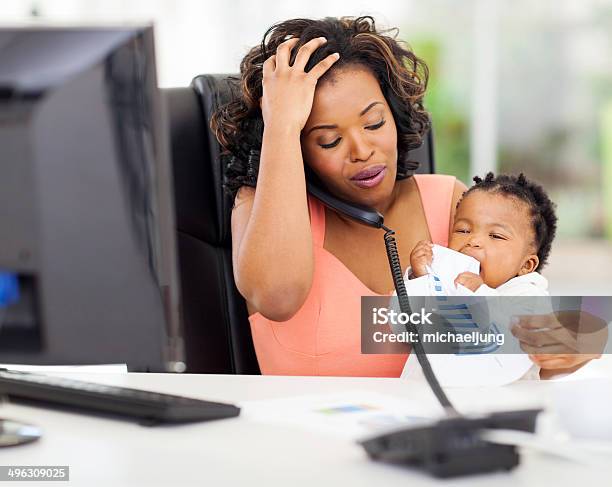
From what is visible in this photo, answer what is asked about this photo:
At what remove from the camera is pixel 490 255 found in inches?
51.9

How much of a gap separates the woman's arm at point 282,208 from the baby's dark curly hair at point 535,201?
0.29 meters

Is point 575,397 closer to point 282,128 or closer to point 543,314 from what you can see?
point 543,314

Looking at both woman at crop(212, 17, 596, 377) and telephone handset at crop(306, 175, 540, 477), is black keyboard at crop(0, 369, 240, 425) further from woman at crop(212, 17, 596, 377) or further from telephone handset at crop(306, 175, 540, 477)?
woman at crop(212, 17, 596, 377)

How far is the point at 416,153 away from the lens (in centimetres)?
167

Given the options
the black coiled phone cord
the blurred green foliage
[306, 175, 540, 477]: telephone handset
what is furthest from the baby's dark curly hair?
the blurred green foliage

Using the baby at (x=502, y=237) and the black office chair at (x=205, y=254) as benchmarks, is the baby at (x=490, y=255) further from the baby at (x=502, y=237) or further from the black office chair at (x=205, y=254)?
the black office chair at (x=205, y=254)

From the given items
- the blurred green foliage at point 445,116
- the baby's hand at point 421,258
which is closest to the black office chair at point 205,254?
the baby's hand at point 421,258

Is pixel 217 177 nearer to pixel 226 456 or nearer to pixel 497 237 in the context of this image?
pixel 497 237

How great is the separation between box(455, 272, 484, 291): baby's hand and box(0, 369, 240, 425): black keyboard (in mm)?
442

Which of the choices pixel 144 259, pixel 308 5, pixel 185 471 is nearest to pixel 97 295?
pixel 144 259

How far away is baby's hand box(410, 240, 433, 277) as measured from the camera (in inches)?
51.2

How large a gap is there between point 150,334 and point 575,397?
48 centimetres

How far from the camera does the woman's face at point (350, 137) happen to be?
1.32 m

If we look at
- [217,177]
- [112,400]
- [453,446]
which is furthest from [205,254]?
[453,446]
